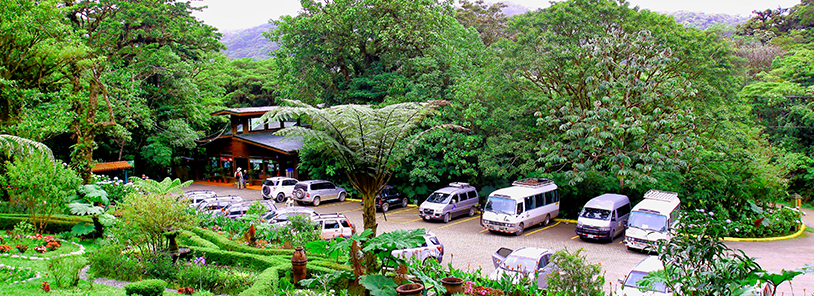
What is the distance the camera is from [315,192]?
26.2 metres

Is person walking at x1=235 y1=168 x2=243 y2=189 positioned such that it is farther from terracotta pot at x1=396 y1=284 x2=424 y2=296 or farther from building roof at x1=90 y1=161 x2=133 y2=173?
terracotta pot at x1=396 y1=284 x2=424 y2=296

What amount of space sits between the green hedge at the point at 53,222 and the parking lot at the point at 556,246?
9.69m

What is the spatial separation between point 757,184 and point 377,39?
20029 mm

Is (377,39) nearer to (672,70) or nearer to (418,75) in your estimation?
(418,75)

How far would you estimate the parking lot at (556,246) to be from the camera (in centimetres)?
1495

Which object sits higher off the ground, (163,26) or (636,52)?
(163,26)

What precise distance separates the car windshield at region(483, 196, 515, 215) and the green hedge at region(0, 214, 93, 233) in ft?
45.8

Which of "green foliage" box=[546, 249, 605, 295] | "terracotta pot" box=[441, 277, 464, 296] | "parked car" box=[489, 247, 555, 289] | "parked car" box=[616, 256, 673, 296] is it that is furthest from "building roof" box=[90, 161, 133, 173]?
"parked car" box=[616, 256, 673, 296]

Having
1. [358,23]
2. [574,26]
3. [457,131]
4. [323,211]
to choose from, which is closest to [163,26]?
[358,23]

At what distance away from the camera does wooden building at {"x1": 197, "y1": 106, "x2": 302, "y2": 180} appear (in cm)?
3228

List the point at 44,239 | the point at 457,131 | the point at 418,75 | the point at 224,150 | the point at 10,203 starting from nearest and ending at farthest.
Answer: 1. the point at 44,239
2. the point at 10,203
3. the point at 457,131
4. the point at 418,75
5. the point at 224,150

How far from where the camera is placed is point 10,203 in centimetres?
1512

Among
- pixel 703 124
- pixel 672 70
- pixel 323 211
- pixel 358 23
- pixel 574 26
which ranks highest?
pixel 358 23

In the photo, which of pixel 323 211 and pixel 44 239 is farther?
pixel 323 211
